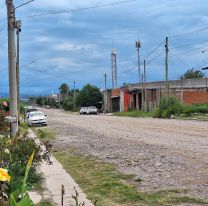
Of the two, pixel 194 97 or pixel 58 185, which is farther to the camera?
pixel 194 97

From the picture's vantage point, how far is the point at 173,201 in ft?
27.5

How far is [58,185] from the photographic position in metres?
10.4

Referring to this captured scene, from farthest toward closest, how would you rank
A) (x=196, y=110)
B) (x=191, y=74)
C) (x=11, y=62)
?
(x=191, y=74), (x=196, y=110), (x=11, y=62)

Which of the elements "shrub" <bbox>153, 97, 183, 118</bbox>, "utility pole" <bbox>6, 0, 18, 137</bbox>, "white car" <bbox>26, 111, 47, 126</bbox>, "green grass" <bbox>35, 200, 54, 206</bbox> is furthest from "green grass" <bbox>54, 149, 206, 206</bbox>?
"shrub" <bbox>153, 97, 183, 118</bbox>

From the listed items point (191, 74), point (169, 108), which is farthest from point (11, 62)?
point (191, 74)

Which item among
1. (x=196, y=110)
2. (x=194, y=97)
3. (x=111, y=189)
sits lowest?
(x=111, y=189)

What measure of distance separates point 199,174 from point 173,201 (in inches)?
125

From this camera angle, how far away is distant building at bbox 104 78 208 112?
6806 centimetres

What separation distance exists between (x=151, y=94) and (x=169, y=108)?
24.4 m

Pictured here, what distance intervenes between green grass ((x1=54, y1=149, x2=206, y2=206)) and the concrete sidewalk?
0.52 feet

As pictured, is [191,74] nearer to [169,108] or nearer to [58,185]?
[169,108]

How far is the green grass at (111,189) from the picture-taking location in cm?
845

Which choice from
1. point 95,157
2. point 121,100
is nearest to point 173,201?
point 95,157

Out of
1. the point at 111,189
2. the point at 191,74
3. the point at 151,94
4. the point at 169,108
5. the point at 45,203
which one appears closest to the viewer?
the point at 45,203
